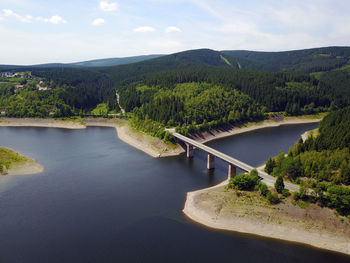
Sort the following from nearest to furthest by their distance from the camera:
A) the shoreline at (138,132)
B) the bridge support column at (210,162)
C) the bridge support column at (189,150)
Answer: the bridge support column at (210,162) → the bridge support column at (189,150) → the shoreline at (138,132)

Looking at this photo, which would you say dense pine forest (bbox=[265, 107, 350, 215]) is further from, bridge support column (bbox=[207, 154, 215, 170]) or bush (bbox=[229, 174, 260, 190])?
bridge support column (bbox=[207, 154, 215, 170])

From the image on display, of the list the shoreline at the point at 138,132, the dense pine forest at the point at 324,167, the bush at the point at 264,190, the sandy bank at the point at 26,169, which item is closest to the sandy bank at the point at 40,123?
the shoreline at the point at 138,132

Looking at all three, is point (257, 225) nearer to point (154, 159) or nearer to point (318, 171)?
point (318, 171)

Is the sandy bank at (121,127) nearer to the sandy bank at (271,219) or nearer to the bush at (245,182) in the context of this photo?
the bush at (245,182)

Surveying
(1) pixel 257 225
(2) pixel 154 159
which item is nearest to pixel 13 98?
(2) pixel 154 159

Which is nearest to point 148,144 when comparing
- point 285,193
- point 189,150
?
point 189,150

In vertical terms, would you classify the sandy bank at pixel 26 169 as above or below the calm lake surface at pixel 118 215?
above

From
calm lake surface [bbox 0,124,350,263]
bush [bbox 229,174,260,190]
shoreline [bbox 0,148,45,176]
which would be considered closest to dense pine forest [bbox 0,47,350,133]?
calm lake surface [bbox 0,124,350,263]
